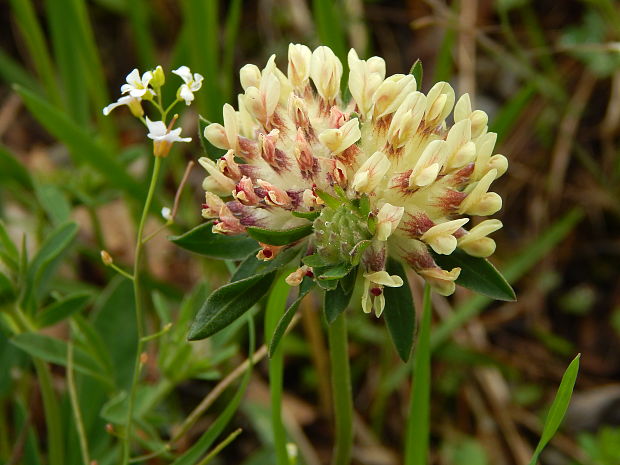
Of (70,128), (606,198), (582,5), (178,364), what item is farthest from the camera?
(582,5)

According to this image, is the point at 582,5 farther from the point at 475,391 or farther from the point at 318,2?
the point at 475,391

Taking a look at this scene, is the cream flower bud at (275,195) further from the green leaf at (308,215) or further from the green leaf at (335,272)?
the green leaf at (335,272)

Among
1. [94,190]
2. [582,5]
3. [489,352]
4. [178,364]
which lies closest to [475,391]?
[489,352]

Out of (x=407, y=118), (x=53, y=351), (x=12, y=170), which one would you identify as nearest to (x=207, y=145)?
(x=407, y=118)

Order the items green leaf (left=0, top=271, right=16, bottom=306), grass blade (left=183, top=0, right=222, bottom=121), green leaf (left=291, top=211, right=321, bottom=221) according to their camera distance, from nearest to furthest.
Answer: green leaf (left=291, top=211, right=321, bottom=221) → green leaf (left=0, top=271, right=16, bottom=306) → grass blade (left=183, top=0, right=222, bottom=121)

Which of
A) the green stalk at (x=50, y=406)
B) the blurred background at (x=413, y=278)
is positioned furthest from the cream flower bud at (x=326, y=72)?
the green stalk at (x=50, y=406)

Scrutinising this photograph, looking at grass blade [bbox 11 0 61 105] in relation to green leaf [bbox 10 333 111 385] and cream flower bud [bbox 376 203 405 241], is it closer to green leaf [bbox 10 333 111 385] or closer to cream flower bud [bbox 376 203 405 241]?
green leaf [bbox 10 333 111 385]

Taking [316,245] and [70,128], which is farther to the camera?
[70,128]

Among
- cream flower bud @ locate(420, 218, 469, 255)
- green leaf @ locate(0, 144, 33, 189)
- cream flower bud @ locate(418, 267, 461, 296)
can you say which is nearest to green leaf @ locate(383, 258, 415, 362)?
cream flower bud @ locate(418, 267, 461, 296)
